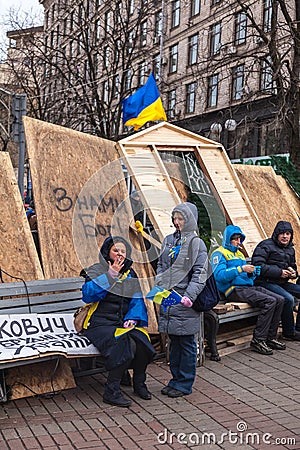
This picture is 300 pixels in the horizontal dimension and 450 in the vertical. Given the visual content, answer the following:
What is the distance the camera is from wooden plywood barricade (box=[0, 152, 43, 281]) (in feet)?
23.7

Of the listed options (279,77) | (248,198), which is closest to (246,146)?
(279,77)

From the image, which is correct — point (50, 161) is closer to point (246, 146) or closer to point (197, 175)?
point (197, 175)

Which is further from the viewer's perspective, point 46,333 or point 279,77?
point 279,77

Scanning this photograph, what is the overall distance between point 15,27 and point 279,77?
13355 mm

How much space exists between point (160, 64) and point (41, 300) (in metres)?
24.5

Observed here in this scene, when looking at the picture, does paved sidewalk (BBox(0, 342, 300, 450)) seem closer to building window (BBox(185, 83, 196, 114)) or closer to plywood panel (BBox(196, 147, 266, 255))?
plywood panel (BBox(196, 147, 266, 255))

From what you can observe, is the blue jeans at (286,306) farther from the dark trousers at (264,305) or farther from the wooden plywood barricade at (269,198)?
the wooden plywood barricade at (269,198)

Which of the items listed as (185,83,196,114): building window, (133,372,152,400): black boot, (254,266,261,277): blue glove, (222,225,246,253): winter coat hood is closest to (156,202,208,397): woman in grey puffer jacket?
(133,372,152,400): black boot

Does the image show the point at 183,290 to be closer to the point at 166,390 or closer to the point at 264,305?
the point at 166,390

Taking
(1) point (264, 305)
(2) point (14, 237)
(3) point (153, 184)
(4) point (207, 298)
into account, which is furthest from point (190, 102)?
(4) point (207, 298)

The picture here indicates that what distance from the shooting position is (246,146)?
32.9 m

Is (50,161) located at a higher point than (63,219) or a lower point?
higher

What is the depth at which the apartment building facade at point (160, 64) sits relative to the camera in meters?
22.3

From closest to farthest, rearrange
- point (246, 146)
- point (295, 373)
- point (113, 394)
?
point (113, 394), point (295, 373), point (246, 146)
